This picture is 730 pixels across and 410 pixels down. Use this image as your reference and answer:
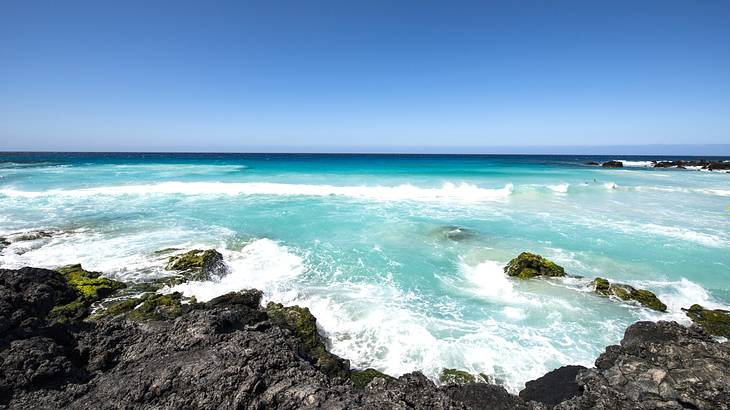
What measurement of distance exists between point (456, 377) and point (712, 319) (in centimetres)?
688

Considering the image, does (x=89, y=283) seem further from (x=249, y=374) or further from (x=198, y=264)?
(x=249, y=374)

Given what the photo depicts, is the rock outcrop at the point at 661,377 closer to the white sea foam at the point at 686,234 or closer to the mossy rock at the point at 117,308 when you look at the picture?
the mossy rock at the point at 117,308

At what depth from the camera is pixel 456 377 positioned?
20.6ft

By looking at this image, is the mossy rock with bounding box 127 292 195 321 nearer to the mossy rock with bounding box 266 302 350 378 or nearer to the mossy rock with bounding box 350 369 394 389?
the mossy rock with bounding box 266 302 350 378

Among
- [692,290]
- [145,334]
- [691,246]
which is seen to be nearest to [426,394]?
[145,334]

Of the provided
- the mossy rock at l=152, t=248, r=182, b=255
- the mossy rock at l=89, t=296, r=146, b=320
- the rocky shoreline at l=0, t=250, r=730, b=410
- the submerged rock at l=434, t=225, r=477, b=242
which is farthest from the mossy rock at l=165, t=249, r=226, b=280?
the submerged rock at l=434, t=225, r=477, b=242

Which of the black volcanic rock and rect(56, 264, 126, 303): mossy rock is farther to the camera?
rect(56, 264, 126, 303): mossy rock

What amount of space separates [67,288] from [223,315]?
5.71 m

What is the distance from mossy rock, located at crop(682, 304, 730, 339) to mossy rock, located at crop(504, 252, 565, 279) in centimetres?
312

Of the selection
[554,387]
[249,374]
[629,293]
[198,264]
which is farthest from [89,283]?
[629,293]

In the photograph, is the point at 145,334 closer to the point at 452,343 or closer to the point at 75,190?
the point at 452,343

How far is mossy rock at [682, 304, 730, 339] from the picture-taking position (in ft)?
24.9

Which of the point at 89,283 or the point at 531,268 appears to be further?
the point at 531,268

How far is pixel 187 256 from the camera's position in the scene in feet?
37.2
